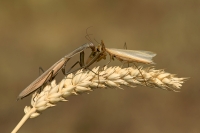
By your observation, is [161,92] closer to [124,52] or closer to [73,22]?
[73,22]

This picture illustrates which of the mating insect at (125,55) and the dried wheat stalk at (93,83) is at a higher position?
the mating insect at (125,55)

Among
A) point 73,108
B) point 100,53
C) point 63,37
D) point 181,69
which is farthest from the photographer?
point 63,37

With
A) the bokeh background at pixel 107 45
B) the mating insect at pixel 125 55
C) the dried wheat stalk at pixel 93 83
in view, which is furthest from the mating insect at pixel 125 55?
the bokeh background at pixel 107 45

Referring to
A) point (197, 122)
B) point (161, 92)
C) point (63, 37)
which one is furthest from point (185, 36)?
point (63, 37)

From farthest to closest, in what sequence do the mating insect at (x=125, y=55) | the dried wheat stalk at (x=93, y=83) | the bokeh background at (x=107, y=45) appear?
the bokeh background at (x=107, y=45)
the mating insect at (x=125, y=55)
the dried wheat stalk at (x=93, y=83)

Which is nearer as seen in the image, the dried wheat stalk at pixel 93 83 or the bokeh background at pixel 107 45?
the dried wheat stalk at pixel 93 83

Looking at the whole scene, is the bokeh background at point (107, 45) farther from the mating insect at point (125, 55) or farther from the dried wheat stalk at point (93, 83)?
the dried wheat stalk at point (93, 83)

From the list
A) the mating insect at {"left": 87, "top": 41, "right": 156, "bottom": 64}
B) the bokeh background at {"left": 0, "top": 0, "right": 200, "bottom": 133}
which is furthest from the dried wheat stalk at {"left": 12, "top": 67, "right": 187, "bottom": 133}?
the bokeh background at {"left": 0, "top": 0, "right": 200, "bottom": 133}

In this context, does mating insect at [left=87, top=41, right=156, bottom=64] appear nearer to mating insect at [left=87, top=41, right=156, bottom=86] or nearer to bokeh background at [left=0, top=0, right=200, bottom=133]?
mating insect at [left=87, top=41, right=156, bottom=86]
